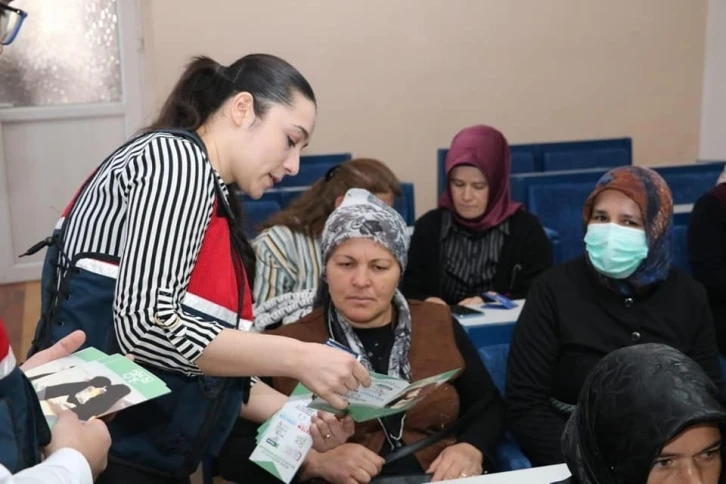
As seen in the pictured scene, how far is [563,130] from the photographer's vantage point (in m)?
6.80

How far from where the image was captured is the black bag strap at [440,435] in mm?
2145

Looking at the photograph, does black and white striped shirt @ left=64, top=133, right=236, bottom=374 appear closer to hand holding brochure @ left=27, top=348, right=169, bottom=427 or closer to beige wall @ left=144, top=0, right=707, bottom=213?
hand holding brochure @ left=27, top=348, right=169, bottom=427

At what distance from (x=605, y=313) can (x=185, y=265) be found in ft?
4.70

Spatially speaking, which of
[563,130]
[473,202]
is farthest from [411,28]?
[473,202]

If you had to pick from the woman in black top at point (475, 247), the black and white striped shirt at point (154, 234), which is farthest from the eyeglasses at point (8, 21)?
the woman in black top at point (475, 247)

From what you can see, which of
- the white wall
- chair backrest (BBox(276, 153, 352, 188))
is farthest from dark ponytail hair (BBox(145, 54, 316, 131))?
the white wall

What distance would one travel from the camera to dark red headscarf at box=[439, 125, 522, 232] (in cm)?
382

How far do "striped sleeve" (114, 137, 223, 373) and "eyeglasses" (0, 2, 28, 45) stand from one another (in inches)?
10.6

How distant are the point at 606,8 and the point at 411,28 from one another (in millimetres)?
1692

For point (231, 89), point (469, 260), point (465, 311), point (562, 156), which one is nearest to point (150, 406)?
point (231, 89)

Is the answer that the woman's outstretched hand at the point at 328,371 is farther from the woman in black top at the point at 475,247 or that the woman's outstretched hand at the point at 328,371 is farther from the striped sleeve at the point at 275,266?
the woman in black top at the point at 475,247

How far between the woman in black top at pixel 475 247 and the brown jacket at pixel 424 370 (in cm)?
133

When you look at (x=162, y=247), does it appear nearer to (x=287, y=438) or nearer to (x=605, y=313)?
(x=287, y=438)

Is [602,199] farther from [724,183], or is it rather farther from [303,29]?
[303,29]
